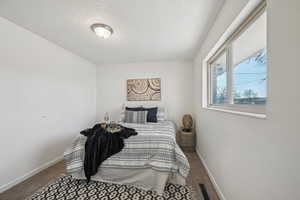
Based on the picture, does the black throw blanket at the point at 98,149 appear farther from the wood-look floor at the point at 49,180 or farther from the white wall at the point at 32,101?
the white wall at the point at 32,101

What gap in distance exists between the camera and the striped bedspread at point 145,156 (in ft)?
5.28

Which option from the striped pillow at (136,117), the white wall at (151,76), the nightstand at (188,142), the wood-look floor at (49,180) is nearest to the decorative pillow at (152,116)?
the striped pillow at (136,117)

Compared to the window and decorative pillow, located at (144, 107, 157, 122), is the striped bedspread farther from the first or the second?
decorative pillow, located at (144, 107, 157, 122)

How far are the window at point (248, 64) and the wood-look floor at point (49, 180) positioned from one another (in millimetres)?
1109

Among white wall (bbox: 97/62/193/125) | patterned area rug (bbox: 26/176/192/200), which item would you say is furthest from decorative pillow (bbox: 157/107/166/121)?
patterned area rug (bbox: 26/176/192/200)

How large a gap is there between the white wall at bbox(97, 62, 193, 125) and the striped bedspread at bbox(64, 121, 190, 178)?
1.80 metres

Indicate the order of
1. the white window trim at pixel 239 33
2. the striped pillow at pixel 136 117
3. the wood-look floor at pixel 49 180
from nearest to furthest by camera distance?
the white window trim at pixel 239 33
the wood-look floor at pixel 49 180
the striped pillow at pixel 136 117

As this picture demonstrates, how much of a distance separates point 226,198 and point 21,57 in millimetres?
3203

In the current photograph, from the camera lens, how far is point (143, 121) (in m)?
2.91

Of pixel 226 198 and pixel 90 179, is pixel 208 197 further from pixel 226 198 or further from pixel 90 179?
pixel 90 179

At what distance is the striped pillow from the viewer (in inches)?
115

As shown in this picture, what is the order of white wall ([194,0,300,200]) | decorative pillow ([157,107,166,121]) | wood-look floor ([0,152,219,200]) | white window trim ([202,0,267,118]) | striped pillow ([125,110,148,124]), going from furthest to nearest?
decorative pillow ([157,107,166,121]) → striped pillow ([125,110,148,124]) → wood-look floor ([0,152,219,200]) → white window trim ([202,0,267,118]) → white wall ([194,0,300,200])

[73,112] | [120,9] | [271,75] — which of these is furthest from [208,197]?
[73,112]

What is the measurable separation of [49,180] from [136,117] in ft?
5.73
